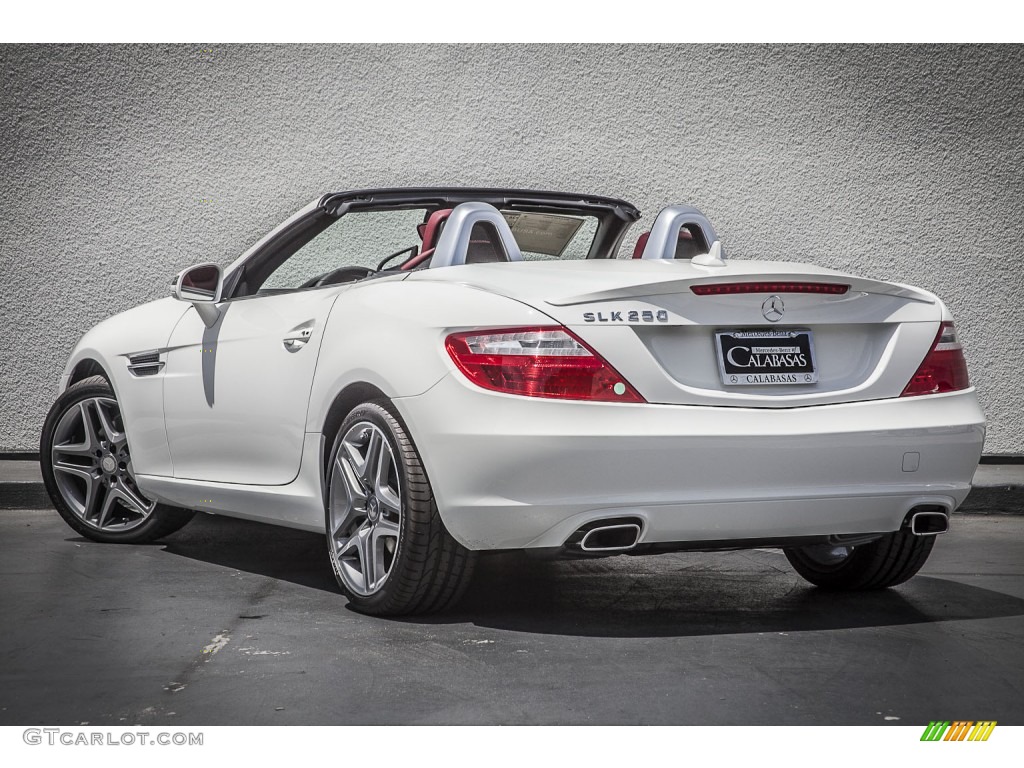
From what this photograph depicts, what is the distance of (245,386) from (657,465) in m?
1.93

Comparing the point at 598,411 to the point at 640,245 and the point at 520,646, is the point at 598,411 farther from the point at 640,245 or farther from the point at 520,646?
the point at 640,245

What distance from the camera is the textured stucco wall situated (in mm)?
9258

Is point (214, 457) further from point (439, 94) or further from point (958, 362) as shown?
point (439, 94)

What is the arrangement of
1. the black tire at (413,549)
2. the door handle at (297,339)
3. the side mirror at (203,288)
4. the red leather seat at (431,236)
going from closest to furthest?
1. the black tire at (413,549)
2. the door handle at (297,339)
3. the red leather seat at (431,236)
4. the side mirror at (203,288)

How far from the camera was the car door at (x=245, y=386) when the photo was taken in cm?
491

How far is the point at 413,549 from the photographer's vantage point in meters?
4.23

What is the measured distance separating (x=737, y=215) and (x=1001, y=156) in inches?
72.8

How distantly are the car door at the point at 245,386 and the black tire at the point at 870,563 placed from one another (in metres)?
2.00

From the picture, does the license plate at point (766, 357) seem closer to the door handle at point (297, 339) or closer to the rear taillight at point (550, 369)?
the rear taillight at point (550, 369)

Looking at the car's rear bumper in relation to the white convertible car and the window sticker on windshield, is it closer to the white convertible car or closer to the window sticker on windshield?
the white convertible car

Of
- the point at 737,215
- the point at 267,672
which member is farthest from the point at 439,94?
the point at 267,672

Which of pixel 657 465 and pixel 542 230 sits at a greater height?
pixel 542 230
